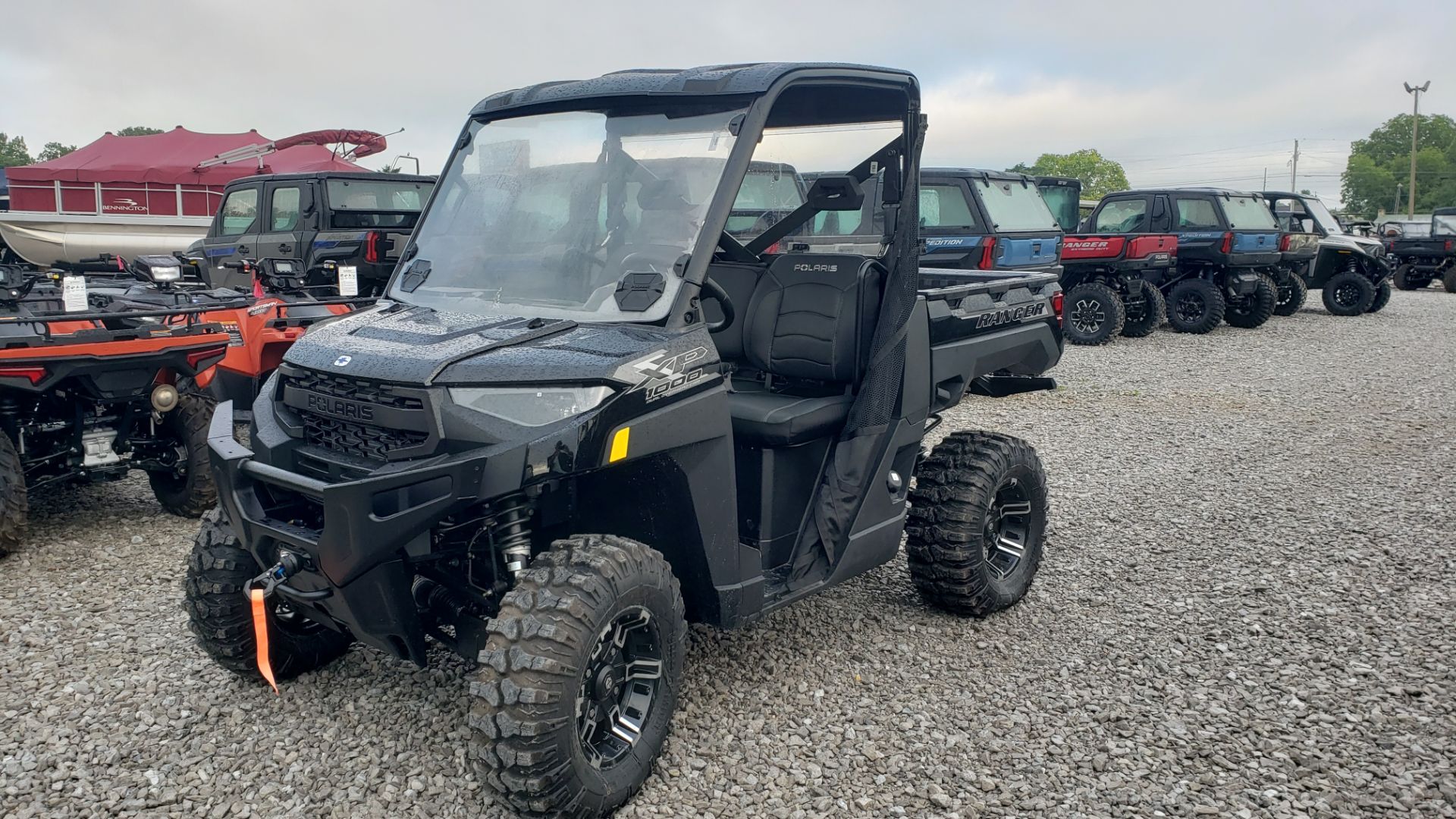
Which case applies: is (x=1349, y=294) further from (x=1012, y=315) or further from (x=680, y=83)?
(x=680, y=83)

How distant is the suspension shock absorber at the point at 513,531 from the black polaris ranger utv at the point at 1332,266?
58.1ft

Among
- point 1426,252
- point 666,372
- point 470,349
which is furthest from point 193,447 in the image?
point 1426,252

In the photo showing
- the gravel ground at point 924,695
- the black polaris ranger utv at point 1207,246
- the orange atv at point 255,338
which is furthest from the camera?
the black polaris ranger utv at point 1207,246

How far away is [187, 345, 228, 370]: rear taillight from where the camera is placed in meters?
5.81

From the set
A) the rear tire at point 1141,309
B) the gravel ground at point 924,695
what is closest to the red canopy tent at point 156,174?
the rear tire at point 1141,309

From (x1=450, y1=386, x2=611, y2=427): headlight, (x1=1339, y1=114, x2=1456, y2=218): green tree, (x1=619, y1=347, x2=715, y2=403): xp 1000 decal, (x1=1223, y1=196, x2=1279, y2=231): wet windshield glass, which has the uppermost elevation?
(x1=1339, y1=114, x2=1456, y2=218): green tree

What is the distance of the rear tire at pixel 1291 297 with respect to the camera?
58.2 ft

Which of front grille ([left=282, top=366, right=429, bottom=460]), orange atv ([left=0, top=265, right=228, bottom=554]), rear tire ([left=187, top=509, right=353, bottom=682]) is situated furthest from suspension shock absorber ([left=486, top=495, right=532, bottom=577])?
orange atv ([left=0, top=265, right=228, bottom=554])

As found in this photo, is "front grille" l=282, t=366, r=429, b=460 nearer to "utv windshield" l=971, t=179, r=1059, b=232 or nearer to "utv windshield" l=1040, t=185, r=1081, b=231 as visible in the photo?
"utv windshield" l=971, t=179, r=1059, b=232

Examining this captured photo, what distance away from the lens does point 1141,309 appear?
14.9m

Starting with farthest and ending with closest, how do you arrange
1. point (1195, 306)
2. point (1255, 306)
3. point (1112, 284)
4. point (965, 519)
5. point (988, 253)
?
point (1255, 306) < point (1195, 306) < point (1112, 284) < point (988, 253) < point (965, 519)

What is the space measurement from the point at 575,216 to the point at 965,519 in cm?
197

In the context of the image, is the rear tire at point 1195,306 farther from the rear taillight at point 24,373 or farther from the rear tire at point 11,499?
the rear tire at point 11,499

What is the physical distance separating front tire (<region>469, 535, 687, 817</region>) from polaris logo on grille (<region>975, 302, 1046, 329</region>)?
2003 millimetres
